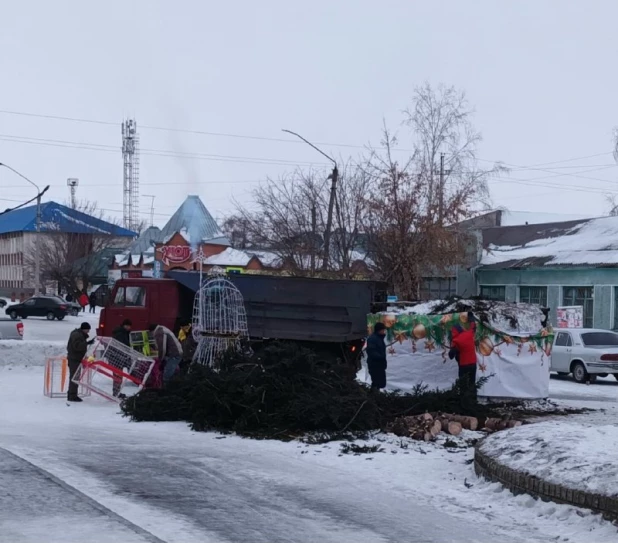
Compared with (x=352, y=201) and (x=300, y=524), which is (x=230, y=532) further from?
(x=352, y=201)

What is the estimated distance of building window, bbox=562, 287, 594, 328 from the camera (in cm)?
3978

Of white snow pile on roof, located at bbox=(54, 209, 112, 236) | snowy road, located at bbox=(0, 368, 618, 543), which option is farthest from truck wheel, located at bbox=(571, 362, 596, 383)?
white snow pile on roof, located at bbox=(54, 209, 112, 236)

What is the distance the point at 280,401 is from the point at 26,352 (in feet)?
46.9

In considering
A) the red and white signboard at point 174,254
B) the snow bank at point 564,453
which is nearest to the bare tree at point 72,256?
the red and white signboard at point 174,254

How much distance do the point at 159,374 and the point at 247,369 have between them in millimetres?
4024

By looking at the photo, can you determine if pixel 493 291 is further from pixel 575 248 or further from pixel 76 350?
pixel 76 350

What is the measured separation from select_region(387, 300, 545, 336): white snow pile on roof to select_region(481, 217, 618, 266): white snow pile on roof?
19994mm

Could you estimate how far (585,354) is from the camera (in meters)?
26.3

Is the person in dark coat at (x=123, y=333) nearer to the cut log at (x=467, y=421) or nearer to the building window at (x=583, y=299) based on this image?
the cut log at (x=467, y=421)

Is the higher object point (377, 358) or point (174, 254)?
point (174, 254)

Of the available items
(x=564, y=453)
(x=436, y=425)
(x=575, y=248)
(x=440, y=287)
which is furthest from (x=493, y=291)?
(x=564, y=453)

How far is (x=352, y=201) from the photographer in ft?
125

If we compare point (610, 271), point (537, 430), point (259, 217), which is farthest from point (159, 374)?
point (610, 271)

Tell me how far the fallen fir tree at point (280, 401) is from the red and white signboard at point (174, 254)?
36561 mm
